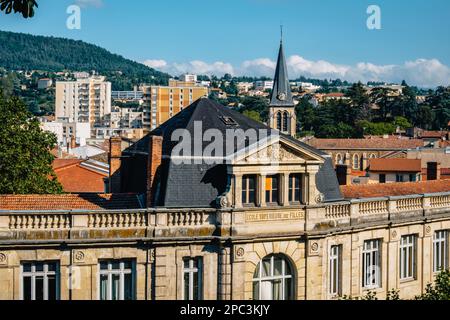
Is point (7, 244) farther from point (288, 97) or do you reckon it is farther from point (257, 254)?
point (288, 97)

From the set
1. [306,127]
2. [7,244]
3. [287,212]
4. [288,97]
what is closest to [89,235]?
[7,244]

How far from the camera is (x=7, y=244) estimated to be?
23.6 metres

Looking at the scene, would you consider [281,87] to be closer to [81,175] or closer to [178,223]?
[81,175]

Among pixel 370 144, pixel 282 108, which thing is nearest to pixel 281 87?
pixel 282 108

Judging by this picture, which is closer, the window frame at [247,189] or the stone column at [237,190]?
the stone column at [237,190]

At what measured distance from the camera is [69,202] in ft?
88.9

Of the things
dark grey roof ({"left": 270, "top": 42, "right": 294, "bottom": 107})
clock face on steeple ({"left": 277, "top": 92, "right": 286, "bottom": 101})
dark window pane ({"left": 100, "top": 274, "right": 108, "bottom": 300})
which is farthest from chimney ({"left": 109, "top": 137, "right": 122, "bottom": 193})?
clock face on steeple ({"left": 277, "top": 92, "right": 286, "bottom": 101})

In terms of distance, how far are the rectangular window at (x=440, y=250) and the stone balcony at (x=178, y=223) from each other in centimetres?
446

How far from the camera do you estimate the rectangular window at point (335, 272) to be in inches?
1114

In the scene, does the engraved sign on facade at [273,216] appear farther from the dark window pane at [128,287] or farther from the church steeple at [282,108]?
the church steeple at [282,108]

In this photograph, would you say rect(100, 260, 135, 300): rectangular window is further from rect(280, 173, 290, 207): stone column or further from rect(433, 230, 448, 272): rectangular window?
rect(433, 230, 448, 272): rectangular window

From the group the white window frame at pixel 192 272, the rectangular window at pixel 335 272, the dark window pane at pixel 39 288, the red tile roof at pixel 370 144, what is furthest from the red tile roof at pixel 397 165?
the red tile roof at pixel 370 144
